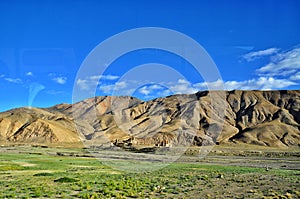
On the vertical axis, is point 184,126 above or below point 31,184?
above

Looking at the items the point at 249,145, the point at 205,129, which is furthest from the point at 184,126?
the point at 249,145

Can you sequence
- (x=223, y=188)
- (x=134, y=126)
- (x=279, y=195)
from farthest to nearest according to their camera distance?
(x=134, y=126), (x=223, y=188), (x=279, y=195)

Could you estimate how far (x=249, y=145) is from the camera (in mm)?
168500

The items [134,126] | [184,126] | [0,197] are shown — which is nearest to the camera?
[0,197]

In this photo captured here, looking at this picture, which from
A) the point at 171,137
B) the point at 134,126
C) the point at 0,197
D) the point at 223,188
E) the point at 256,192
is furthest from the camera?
the point at 134,126

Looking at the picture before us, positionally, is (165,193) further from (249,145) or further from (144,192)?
(249,145)

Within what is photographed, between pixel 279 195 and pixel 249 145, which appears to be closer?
pixel 279 195

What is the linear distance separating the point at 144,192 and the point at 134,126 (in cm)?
17035

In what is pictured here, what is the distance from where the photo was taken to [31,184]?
31641 millimetres

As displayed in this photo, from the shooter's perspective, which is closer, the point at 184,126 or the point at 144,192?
the point at 144,192

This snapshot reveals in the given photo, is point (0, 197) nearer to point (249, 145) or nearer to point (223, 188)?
point (223, 188)

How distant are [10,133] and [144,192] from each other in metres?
180

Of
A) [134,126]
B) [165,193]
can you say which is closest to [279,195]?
[165,193]

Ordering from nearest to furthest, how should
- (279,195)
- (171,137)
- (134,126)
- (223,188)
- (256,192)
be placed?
(279,195), (256,192), (223,188), (171,137), (134,126)
